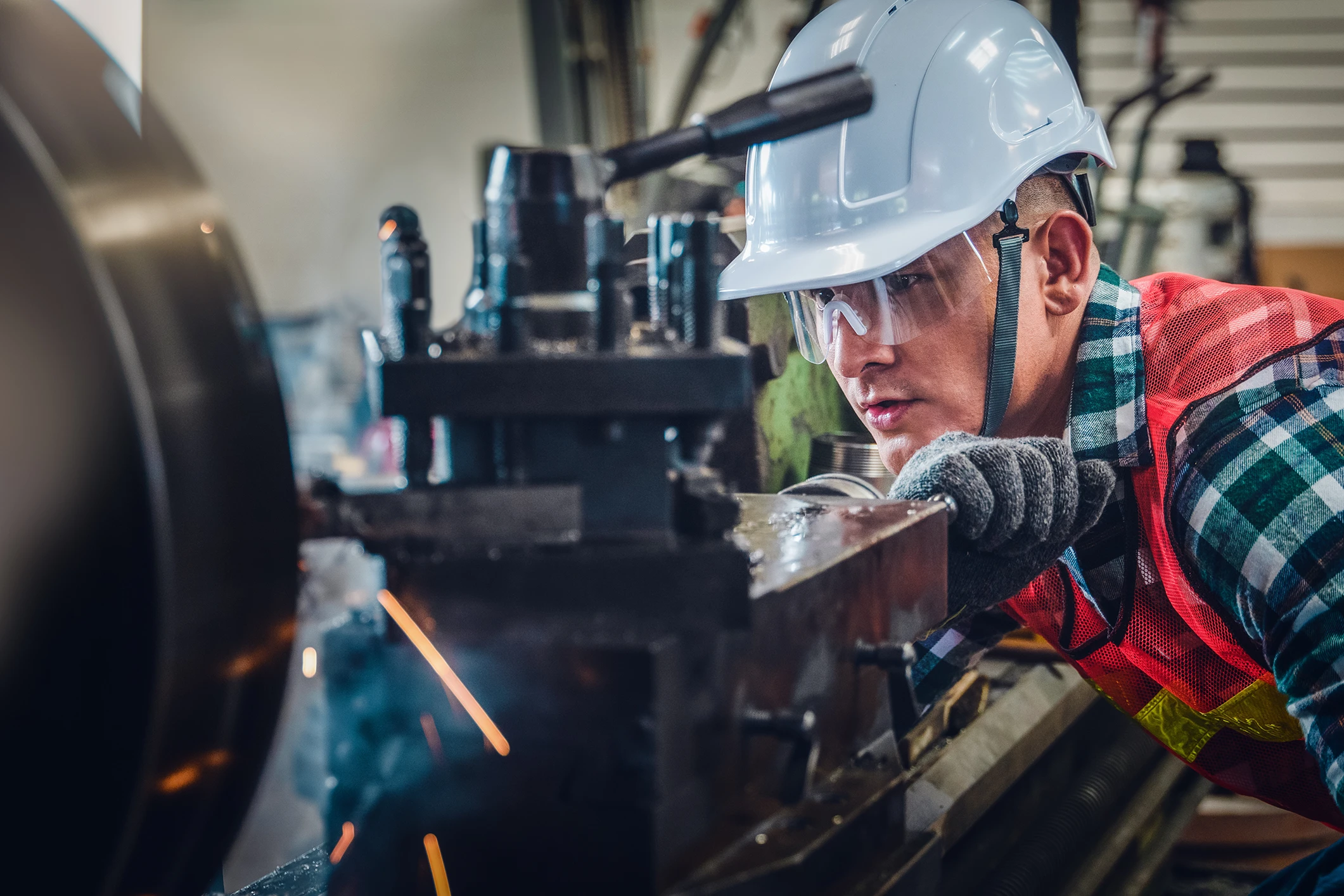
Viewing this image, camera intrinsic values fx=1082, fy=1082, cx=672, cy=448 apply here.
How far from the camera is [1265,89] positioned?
23.7ft

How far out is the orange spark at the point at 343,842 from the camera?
2.30 feet

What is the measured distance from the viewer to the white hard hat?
4.36 feet

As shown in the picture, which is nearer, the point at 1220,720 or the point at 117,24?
the point at 117,24

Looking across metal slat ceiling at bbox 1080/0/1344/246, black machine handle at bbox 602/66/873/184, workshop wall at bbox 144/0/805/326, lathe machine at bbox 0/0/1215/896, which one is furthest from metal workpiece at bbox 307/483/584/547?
metal slat ceiling at bbox 1080/0/1344/246

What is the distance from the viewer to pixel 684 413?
2.23 ft

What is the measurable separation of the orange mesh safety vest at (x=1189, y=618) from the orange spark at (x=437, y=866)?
89 cm

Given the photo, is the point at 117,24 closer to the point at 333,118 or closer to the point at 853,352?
the point at 853,352

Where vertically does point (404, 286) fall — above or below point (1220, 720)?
above

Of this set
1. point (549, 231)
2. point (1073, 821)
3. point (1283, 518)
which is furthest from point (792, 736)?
point (1073, 821)

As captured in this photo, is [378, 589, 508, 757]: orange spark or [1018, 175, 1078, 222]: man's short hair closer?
[378, 589, 508, 757]: orange spark

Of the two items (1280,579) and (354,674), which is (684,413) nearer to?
(354,674)

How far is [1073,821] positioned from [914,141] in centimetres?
112

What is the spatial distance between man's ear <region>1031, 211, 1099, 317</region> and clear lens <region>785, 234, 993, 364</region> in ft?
0.30

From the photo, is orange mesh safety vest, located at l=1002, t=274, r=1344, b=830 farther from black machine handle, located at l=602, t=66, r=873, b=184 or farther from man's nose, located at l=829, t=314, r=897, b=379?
black machine handle, located at l=602, t=66, r=873, b=184
